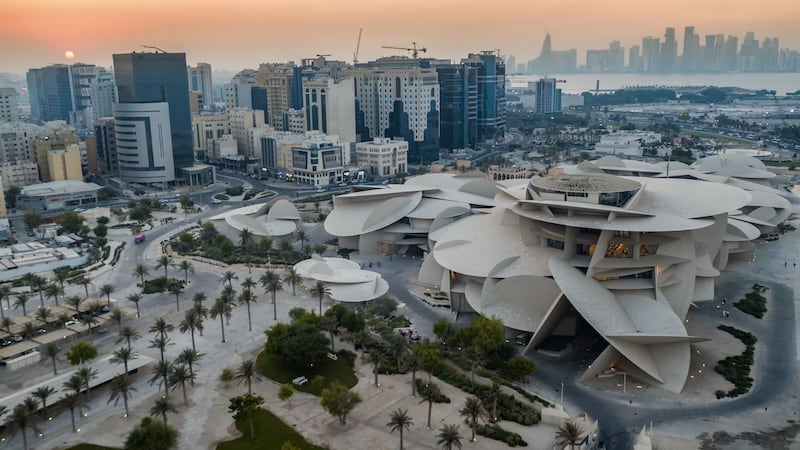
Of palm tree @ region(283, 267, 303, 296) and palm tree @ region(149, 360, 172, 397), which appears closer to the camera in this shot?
palm tree @ region(149, 360, 172, 397)

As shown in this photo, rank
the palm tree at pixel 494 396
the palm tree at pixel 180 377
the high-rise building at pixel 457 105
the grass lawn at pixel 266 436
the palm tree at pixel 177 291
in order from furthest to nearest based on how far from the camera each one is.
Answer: the high-rise building at pixel 457 105, the palm tree at pixel 177 291, the palm tree at pixel 180 377, the palm tree at pixel 494 396, the grass lawn at pixel 266 436

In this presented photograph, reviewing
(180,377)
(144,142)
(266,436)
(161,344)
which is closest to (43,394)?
(180,377)

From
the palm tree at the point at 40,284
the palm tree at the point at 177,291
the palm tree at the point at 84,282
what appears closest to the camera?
the palm tree at the point at 177,291

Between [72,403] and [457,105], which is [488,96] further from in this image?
[72,403]

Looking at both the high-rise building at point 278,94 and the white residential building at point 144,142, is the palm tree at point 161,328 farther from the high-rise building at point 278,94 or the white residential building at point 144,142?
the high-rise building at point 278,94

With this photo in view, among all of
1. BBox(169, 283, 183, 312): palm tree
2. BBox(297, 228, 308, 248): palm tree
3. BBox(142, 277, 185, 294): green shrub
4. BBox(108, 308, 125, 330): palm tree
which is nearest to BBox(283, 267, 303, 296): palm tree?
BBox(169, 283, 183, 312): palm tree

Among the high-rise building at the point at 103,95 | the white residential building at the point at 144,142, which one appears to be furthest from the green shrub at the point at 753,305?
the high-rise building at the point at 103,95

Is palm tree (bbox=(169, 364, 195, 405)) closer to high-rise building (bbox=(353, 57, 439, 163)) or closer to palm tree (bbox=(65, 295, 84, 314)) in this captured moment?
palm tree (bbox=(65, 295, 84, 314))
